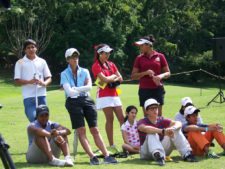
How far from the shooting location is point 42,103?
8.36 metres

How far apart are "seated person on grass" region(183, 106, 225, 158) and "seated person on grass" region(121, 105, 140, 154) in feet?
2.88

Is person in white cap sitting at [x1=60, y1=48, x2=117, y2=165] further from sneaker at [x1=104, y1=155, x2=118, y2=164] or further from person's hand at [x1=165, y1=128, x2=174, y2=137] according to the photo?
person's hand at [x1=165, y1=128, x2=174, y2=137]

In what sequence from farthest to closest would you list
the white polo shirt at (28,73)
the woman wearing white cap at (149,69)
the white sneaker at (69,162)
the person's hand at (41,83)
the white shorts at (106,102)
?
the woman wearing white cap at (149,69) < the white shorts at (106,102) < the white polo shirt at (28,73) < the person's hand at (41,83) < the white sneaker at (69,162)

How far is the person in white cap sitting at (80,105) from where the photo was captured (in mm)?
7555

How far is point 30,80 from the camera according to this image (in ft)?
26.9

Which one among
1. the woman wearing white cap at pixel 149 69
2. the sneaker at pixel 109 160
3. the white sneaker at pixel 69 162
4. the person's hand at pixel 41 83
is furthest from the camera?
the woman wearing white cap at pixel 149 69

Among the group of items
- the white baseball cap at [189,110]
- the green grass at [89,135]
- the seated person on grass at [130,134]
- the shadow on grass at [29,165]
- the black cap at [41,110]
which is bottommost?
the green grass at [89,135]

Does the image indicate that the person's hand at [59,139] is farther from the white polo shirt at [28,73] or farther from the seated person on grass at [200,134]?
the seated person on grass at [200,134]

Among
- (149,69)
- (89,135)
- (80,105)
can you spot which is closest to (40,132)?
(80,105)

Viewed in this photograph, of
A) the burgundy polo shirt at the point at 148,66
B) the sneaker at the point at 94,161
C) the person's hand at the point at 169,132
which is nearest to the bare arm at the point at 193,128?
the person's hand at the point at 169,132

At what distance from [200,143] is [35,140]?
2.52 m

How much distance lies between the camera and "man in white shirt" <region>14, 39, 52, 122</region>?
8.22m

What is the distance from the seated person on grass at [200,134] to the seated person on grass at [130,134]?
88 centimetres

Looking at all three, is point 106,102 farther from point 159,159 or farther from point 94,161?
point 159,159
